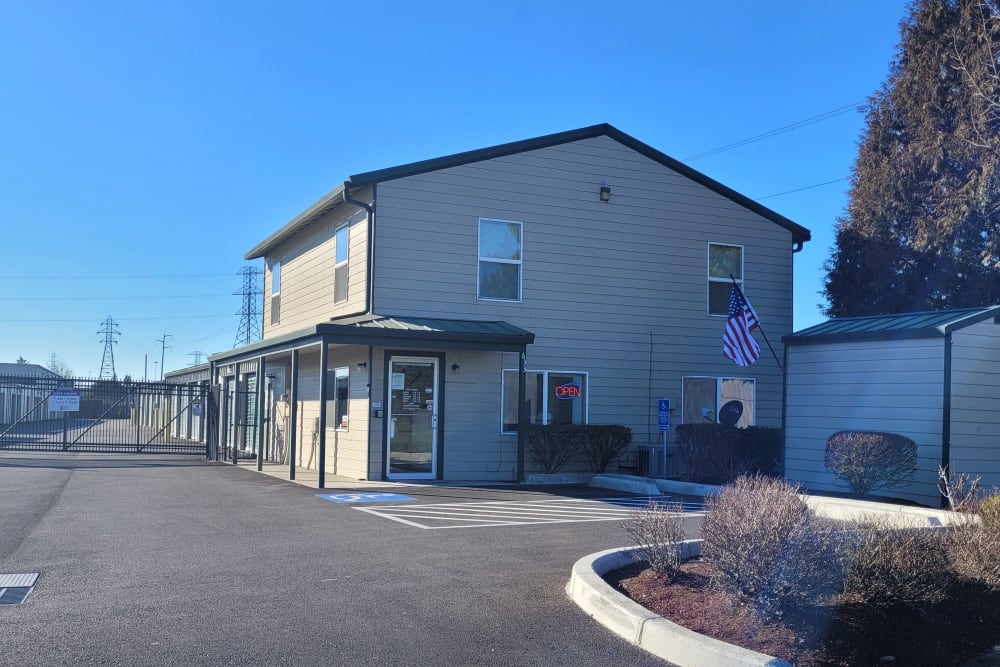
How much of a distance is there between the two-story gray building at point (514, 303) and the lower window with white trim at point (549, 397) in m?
0.04

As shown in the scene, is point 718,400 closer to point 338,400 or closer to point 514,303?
point 514,303

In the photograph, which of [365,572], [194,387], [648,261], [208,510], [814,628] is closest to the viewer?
[814,628]

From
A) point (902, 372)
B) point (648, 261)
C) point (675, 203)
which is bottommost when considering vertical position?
point (902, 372)

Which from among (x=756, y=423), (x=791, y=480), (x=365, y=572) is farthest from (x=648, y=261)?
(x=365, y=572)

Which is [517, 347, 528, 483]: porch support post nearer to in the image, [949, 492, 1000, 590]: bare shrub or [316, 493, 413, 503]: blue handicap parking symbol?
[316, 493, 413, 503]: blue handicap parking symbol

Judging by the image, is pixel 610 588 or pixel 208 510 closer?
pixel 610 588

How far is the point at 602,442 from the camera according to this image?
17875mm

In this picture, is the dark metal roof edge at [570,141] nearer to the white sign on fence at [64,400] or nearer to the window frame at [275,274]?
the window frame at [275,274]

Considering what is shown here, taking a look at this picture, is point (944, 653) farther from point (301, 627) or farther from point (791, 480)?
point (791, 480)

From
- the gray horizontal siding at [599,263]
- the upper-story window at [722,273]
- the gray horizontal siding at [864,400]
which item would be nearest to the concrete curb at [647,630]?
the gray horizontal siding at [864,400]

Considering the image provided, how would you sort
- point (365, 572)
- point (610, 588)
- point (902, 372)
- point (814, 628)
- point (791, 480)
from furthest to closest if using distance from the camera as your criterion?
point (791, 480)
point (902, 372)
point (365, 572)
point (610, 588)
point (814, 628)

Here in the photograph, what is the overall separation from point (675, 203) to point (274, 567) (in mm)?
13976

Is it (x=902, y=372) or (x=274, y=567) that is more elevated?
(x=902, y=372)

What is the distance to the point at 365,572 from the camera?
810 centimetres
